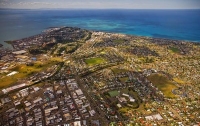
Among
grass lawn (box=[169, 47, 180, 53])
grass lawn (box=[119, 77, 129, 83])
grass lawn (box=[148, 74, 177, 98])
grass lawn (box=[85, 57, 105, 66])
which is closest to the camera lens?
grass lawn (box=[148, 74, 177, 98])

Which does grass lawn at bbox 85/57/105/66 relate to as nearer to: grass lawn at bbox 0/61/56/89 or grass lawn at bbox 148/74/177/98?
grass lawn at bbox 0/61/56/89

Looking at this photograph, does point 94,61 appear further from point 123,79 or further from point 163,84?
point 163,84

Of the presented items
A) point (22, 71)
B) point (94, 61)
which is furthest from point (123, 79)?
point (22, 71)

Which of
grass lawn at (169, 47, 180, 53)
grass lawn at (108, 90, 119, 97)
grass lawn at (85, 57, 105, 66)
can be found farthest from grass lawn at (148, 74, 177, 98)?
grass lawn at (169, 47, 180, 53)

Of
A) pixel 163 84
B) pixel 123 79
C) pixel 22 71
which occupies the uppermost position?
pixel 22 71

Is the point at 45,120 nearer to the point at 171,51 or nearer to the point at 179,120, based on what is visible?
the point at 179,120

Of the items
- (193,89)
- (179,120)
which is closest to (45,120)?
(179,120)

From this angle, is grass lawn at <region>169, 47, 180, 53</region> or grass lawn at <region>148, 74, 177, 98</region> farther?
grass lawn at <region>169, 47, 180, 53</region>
